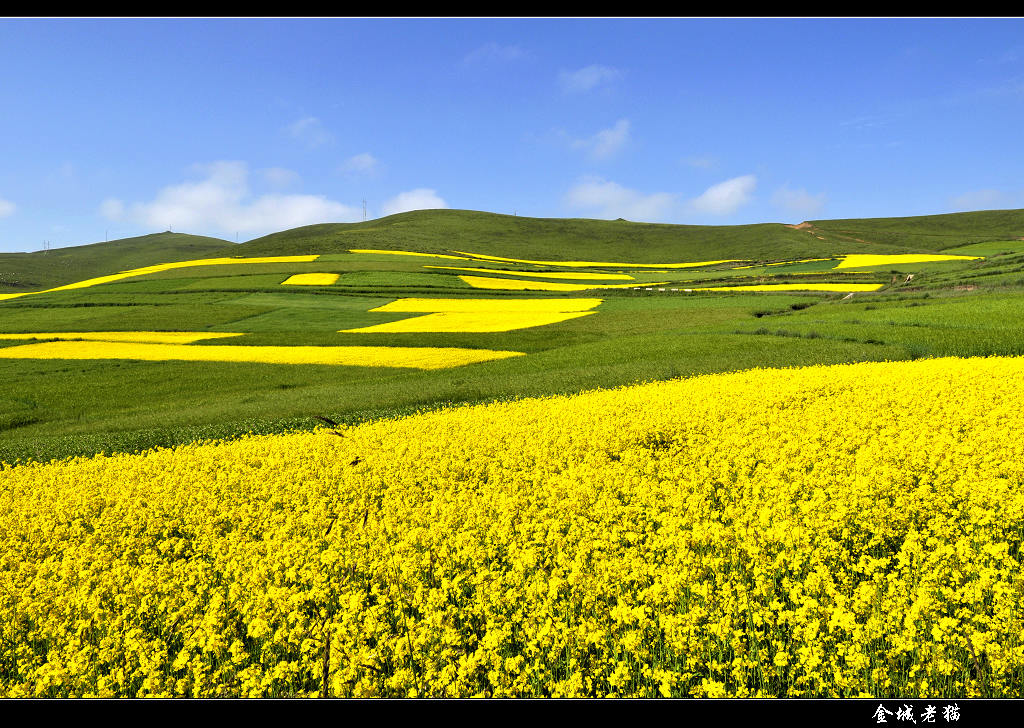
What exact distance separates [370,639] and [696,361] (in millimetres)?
23104

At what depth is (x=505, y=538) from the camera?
736 cm

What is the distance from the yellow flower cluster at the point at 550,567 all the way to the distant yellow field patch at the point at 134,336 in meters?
38.9

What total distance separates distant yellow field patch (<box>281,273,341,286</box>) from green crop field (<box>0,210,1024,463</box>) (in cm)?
186

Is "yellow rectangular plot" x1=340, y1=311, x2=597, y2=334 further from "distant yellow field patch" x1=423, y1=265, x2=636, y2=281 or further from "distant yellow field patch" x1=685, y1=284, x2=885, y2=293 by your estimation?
"distant yellow field patch" x1=423, y1=265, x2=636, y2=281

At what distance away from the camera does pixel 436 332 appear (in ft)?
152

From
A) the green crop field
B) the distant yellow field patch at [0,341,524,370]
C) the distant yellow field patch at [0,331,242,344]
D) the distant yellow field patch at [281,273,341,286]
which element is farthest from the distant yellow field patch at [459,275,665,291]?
the distant yellow field patch at [0,341,524,370]

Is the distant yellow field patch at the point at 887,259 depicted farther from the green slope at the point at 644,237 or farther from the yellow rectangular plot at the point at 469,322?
the yellow rectangular plot at the point at 469,322

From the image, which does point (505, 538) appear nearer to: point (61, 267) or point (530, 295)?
point (530, 295)

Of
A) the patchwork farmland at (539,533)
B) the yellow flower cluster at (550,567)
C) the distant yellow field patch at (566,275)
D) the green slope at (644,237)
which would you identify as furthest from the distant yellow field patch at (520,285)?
the yellow flower cluster at (550,567)

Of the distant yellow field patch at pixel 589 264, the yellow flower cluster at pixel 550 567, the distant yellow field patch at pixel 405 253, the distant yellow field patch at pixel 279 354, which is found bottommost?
the yellow flower cluster at pixel 550 567

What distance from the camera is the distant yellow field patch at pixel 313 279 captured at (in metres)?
81.9

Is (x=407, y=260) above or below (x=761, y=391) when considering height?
above

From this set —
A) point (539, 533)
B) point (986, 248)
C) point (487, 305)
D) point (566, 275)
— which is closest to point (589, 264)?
point (566, 275)
